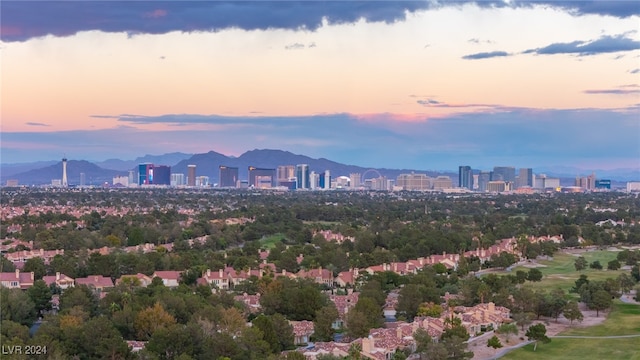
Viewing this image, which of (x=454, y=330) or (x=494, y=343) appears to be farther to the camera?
(x=494, y=343)

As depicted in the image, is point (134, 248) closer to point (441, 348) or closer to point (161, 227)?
point (161, 227)

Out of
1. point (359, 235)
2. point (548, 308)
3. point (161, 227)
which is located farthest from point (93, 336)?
point (161, 227)

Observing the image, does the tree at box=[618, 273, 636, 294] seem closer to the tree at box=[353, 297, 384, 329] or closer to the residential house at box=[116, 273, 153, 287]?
the tree at box=[353, 297, 384, 329]

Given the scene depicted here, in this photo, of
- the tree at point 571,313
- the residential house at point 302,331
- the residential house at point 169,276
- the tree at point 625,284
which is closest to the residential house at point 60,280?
the residential house at point 169,276

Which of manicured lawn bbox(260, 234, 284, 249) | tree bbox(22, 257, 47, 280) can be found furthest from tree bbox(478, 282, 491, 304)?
manicured lawn bbox(260, 234, 284, 249)

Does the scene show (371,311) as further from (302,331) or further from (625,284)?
(625,284)

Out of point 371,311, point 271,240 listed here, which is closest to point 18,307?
point 371,311

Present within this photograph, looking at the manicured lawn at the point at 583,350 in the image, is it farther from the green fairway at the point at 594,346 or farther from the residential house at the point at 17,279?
the residential house at the point at 17,279
